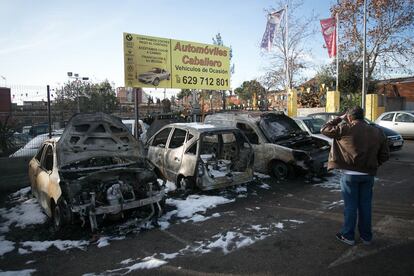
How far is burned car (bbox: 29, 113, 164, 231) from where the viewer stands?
527 centimetres

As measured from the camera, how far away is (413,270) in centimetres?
380

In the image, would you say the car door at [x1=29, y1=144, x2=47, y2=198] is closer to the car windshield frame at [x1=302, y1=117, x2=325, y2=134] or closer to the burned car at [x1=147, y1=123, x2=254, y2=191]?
the burned car at [x1=147, y1=123, x2=254, y2=191]

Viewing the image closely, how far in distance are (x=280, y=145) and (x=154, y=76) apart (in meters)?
4.93

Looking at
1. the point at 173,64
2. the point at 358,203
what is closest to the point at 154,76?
the point at 173,64

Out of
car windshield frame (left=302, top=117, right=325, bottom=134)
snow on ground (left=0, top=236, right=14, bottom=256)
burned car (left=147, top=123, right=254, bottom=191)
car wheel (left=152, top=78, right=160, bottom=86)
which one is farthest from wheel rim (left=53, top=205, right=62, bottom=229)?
car windshield frame (left=302, top=117, right=325, bottom=134)

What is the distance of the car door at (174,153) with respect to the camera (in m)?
7.66

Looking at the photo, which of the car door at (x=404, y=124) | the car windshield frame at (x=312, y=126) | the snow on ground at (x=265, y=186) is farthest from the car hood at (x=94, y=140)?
the car door at (x=404, y=124)

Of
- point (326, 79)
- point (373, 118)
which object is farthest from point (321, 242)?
point (326, 79)

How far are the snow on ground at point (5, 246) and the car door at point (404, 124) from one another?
17.4m

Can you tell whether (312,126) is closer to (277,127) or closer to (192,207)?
(277,127)

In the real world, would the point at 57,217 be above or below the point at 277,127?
below

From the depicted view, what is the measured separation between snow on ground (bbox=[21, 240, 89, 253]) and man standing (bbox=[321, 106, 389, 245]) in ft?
12.4

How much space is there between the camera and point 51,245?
4.93 metres

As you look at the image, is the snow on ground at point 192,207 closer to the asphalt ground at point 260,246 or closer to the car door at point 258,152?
the asphalt ground at point 260,246
